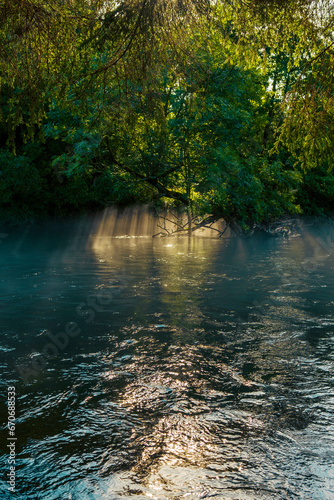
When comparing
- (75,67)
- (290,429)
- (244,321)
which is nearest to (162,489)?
(290,429)

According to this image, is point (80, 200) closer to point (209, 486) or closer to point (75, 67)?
point (75, 67)

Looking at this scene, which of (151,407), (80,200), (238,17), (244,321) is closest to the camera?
(151,407)

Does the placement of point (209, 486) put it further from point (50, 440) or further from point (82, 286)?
point (82, 286)

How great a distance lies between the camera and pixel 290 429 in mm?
6078

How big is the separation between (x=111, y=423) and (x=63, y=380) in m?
1.58

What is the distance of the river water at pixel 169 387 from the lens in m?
5.16

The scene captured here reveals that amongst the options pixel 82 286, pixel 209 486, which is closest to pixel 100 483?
pixel 209 486

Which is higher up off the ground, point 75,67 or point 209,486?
point 75,67

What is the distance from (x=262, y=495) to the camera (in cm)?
485

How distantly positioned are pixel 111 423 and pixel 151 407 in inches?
24.1

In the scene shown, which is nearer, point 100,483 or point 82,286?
point 100,483

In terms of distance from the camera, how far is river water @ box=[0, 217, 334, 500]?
5.16 metres

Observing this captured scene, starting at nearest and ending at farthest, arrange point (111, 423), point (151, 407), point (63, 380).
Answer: point (111, 423) < point (151, 407) < point (63, 380)

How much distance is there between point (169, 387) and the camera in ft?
24.0
